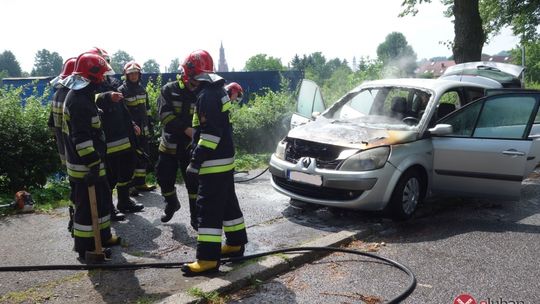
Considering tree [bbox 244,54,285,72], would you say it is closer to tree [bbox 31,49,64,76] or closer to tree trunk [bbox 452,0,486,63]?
tree [bbox 31,49,64,76]

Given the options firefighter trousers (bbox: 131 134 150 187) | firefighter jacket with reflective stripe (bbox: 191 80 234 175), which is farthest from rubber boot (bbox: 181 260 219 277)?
firefighter trousers (bbox: 131 134 150 187)

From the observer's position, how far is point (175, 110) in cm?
513

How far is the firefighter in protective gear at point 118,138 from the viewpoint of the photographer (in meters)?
5.50

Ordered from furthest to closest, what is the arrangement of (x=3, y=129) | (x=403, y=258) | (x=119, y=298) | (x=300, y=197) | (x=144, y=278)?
(x=3, y=129)
(x=300, y=197)
(x=403, y=258)
(x=144, y=278)
(x=119, y=298)

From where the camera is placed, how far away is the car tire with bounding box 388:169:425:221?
558 cm

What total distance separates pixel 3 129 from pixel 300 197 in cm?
438

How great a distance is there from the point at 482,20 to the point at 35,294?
20766 millimetres

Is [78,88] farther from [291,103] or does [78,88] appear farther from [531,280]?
[291,103]

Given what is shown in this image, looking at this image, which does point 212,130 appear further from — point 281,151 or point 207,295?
point 281,151

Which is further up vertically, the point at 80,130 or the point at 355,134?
the point at 80,130

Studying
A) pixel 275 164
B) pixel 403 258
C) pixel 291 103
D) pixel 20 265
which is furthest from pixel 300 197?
pixel 291 103

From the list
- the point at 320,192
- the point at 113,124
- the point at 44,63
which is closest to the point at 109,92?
the point at 113,124

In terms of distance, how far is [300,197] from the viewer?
5.80 metres

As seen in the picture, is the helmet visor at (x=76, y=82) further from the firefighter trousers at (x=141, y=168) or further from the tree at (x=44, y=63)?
the tree at (x=44, y=63)
